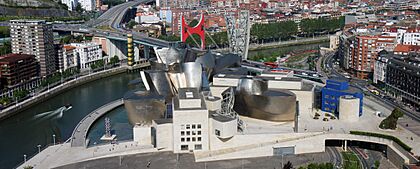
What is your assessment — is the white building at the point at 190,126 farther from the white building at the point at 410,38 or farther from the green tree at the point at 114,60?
the white building at the point at 410,38

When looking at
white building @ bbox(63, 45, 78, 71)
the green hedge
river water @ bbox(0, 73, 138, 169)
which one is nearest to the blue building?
the green hedge

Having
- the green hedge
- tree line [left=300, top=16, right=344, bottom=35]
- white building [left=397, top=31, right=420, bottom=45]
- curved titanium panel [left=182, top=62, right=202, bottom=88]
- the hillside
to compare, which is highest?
the hillside

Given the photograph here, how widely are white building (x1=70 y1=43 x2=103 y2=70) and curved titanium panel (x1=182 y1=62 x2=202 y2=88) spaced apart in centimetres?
1071

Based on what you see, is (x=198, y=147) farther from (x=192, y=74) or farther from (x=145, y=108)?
(x=192, y=74)

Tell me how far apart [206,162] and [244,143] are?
1.08 meters

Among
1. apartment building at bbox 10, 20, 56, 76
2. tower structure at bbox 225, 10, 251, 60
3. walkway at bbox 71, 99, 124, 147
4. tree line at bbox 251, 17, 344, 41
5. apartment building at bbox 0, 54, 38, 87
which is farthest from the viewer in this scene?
tree line at bbox 251, 17, 344, 41

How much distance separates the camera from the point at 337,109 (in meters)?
14.1

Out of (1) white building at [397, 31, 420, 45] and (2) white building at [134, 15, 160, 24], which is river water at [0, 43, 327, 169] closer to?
(1) white building at [397, 31, 420, 45]

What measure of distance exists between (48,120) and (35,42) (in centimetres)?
604

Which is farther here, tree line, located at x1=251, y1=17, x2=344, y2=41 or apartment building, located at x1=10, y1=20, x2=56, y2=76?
tree line, located at x1=251, y1=17, x2=344, y2=41

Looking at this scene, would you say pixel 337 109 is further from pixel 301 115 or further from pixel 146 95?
pixel 146 95

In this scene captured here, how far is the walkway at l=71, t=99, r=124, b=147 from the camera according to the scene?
1230 cm

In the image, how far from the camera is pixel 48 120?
51.2 ft

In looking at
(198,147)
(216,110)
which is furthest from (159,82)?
(198,147)
